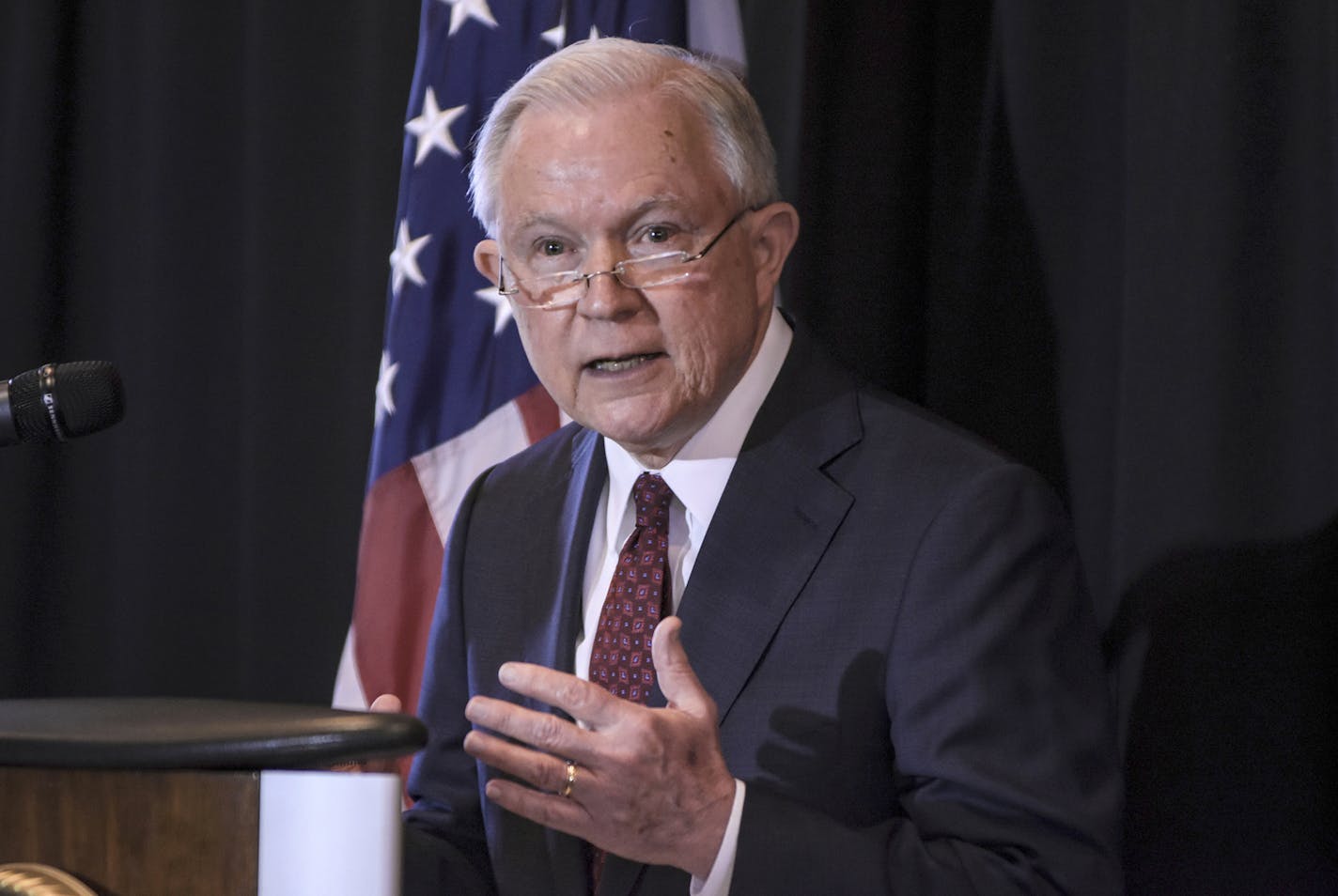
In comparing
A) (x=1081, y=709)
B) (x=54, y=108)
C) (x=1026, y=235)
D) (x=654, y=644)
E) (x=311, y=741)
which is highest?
(x=54, y=108)

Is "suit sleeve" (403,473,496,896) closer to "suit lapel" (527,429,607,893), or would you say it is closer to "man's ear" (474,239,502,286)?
"suit lapel" (527,429,607,893)

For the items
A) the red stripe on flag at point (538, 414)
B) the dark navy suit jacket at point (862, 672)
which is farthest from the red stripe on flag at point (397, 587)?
the dark navy suit jacket at point (862, 672)

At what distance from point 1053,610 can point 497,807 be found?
728 mm

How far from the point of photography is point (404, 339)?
2438mm

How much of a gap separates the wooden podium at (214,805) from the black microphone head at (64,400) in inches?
14.7

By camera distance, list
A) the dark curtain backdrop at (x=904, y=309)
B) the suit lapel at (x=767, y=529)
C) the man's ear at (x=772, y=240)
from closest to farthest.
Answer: the suit lapel at (x=767, y=529), the man's ear at (x=772, y=240), the dark curtain backdrop at (x=904, y=309)

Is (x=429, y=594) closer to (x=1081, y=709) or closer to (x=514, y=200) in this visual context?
(x=514, y=200)

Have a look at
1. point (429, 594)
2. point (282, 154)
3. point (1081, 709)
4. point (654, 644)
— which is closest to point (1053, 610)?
point (1081, 709)

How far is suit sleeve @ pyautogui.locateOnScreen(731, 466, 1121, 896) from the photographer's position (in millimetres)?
1420

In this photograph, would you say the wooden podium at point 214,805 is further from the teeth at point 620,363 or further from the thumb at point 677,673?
the teeth at point 620,363

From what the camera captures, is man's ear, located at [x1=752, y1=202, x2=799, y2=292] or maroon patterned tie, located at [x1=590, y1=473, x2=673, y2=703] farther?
man's ear, located at [x1=752, y1=202, x2=799, y2=292]

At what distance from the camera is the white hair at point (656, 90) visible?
1.76 meters

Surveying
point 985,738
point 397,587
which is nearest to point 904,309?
point 397,587

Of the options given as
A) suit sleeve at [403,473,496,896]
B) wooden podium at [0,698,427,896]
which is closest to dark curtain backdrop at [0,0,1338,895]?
suit sleeve at [403,473,496,896]
